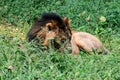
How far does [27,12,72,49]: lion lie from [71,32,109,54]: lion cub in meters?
0.32

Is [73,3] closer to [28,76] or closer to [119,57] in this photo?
[119,57]

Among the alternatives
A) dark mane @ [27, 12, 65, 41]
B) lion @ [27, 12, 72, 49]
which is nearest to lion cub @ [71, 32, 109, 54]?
lion @ [27, 12, 72, 49]

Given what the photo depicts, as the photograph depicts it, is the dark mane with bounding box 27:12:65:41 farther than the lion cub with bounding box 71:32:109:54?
No

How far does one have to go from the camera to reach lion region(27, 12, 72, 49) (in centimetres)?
904

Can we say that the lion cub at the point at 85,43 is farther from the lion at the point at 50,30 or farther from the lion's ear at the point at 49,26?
the lion's ear at the point at 49,26

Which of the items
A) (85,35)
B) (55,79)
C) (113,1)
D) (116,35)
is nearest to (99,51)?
(85,35)

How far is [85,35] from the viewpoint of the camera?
31.9 feet

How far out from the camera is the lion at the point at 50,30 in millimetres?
9039

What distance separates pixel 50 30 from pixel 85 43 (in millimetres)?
860

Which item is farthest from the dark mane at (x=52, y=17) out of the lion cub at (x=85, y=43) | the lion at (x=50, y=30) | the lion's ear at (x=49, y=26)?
the lion cub at (x=85, y=43)

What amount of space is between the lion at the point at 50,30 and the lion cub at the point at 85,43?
32 cm

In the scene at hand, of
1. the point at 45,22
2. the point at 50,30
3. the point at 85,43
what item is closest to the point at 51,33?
the point at 50,30

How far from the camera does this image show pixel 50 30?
9.09m

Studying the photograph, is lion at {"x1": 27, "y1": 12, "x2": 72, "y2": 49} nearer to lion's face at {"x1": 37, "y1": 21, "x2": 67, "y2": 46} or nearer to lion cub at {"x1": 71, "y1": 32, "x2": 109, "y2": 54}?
lion's face at {"x1": 37, "y1": 21, "x2": 67, "y2": 46}
